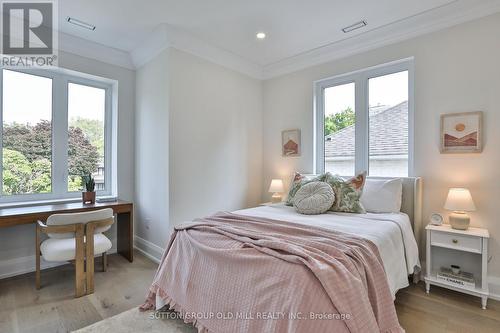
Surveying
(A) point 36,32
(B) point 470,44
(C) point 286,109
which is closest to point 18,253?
(A) point 36,32

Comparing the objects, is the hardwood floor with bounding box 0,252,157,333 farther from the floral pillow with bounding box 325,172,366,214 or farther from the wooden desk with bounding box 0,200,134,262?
the floral pillow with bounding box 325,172,366,214

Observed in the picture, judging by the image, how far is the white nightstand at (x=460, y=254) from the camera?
215cm

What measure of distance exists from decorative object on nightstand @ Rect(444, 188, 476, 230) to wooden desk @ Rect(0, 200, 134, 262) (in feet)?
11.1

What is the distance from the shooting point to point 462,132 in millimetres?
2457

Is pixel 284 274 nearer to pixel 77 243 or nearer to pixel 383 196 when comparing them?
pixel 383 196

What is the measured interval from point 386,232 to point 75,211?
3010 mm

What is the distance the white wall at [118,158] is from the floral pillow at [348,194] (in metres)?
2.73

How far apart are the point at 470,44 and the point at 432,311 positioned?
2454 mm

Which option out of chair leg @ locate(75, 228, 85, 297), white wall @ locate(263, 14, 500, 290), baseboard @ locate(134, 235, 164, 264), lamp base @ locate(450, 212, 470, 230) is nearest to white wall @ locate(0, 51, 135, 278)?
baseboard @ locate(134, 235, 164, 264)

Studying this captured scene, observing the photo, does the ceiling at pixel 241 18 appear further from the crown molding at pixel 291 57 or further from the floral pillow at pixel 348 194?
the floral pillow at pixel 348 194

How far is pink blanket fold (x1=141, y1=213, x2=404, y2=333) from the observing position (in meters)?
1.18

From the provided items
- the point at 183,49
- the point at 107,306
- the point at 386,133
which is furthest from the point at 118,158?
the point at 386,133

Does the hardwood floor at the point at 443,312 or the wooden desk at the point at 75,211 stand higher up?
the wooden desk at the point at 75,211
